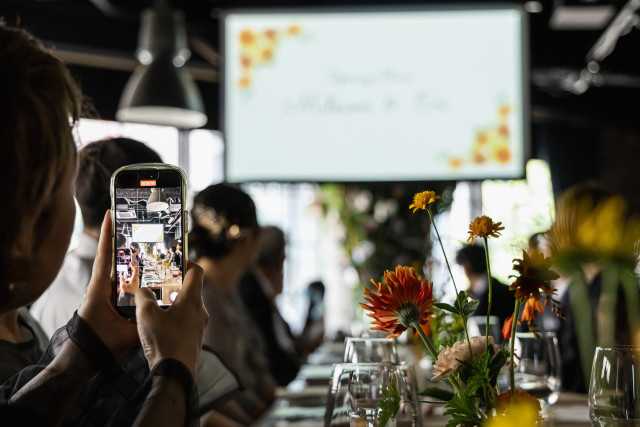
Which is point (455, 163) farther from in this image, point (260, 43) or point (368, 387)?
point (368, 387)

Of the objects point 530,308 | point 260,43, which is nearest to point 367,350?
→ point 530,308

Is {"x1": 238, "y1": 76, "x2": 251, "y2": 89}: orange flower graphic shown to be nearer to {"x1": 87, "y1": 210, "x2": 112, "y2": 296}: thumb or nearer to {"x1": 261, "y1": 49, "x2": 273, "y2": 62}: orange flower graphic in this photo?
{"x1": 261, "y1": 49, "x2": 273, "y2": 62}: orange flower graphic

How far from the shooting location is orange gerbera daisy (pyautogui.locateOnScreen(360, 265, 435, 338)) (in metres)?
0.89

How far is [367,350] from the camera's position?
51.9 inches

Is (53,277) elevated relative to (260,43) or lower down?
lower down

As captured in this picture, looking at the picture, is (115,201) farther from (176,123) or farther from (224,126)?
(176,123)

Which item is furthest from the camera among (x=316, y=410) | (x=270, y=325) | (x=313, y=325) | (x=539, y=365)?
(x=313, y=325)

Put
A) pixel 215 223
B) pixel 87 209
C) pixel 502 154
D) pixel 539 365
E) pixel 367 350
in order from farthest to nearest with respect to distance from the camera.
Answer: pixel 502 154
pixel 215 223
pixel 87 209
pixel 539 365
pixel 367 350

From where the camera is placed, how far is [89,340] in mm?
887

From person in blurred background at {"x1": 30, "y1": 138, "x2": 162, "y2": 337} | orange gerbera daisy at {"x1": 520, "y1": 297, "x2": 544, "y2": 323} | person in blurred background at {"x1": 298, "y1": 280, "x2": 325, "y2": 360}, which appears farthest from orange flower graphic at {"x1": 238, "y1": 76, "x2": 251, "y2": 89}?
person in blurred background at {"x1": 298, "y1": 280, "x2": 325, "y2": 360}

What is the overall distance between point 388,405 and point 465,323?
14 centimetres

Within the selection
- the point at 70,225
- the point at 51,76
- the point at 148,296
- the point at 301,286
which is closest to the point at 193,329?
the point at 148,296

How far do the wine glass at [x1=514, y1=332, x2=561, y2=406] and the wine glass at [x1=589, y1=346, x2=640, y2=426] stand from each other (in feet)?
1.46

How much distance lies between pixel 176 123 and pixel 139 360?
273 cm
